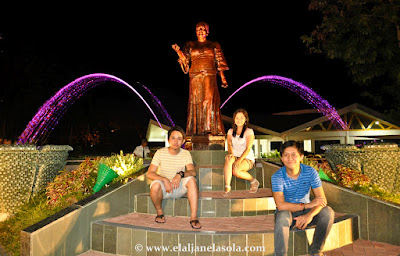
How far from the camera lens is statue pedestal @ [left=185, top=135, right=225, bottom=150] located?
8.84 metres

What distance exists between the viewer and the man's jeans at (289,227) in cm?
377

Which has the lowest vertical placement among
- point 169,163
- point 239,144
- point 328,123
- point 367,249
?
point 367,249

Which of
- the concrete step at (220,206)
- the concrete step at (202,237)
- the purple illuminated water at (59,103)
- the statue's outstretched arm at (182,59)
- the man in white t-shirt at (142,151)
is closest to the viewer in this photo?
the concrete step at (202,237)

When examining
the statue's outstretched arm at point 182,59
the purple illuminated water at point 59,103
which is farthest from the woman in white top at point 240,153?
the purple illuminated water at point 59,103

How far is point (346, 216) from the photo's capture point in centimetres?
528

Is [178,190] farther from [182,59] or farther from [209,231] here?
[182,59]

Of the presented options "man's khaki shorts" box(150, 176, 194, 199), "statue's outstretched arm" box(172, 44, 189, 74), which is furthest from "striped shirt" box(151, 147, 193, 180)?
"statue's outstretched arm" box(172, 44, 189, 74)

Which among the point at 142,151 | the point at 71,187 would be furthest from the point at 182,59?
the point at 71,187

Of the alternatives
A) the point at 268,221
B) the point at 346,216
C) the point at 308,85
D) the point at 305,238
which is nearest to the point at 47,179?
the point at 268,221

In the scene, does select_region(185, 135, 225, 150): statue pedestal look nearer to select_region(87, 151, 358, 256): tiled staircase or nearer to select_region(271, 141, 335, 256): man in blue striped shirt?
select_region(87, 151, 358, 256): tiled staircase

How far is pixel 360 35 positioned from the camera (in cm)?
1482

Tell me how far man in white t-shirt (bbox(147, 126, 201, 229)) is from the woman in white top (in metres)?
1.14

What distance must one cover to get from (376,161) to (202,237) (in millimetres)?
4588

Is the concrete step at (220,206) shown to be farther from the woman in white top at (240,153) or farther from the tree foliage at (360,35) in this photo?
the tree foliage at (360,35)
